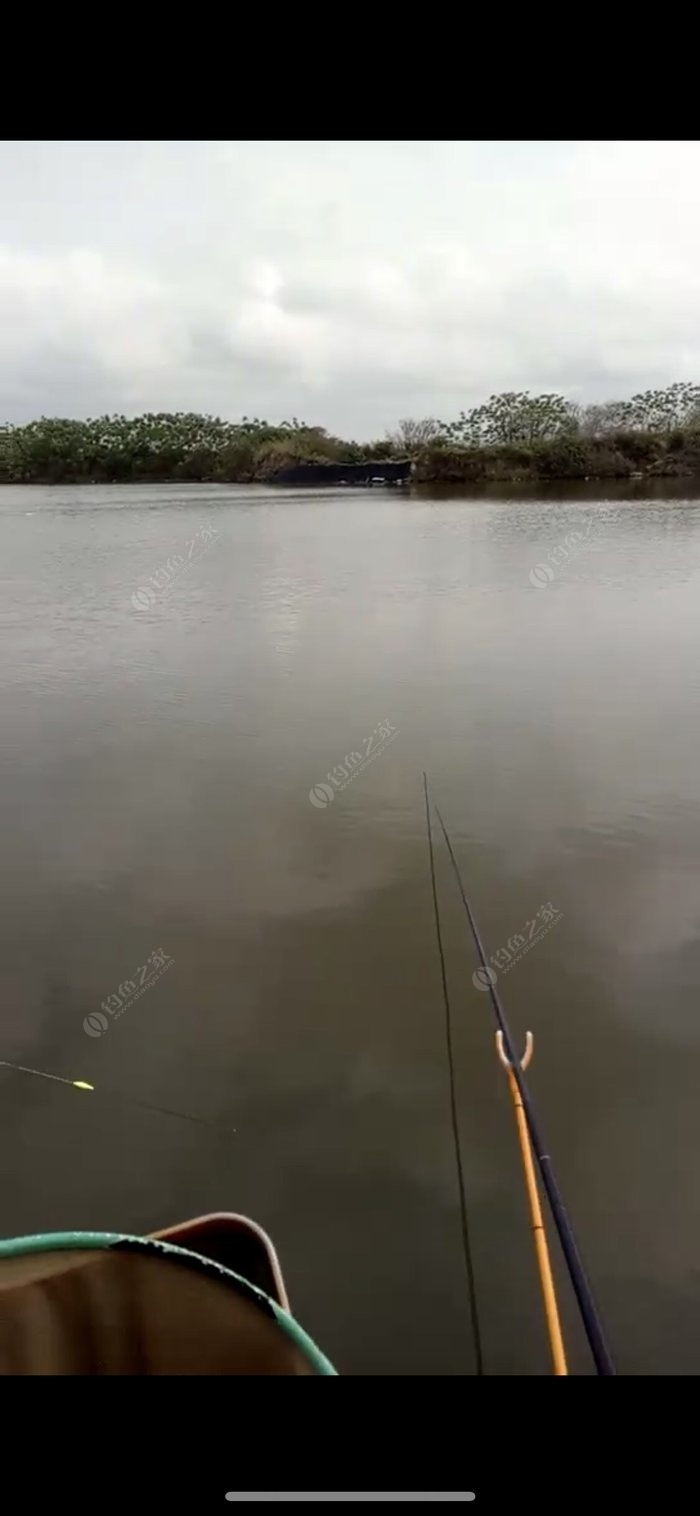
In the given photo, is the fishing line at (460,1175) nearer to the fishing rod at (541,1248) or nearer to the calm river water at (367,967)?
the calm river water at (367,967)

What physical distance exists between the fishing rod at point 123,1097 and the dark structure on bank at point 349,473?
47.9m

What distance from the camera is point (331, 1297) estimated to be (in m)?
2.06

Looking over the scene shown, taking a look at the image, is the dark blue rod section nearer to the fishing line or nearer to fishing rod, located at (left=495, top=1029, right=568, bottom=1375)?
fishing rod, located at (left=495, top=1029, right=568, bottom=1375)

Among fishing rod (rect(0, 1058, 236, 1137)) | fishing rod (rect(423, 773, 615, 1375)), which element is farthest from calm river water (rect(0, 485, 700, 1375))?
fishing rod (rect(423, 773, 615, 1375))

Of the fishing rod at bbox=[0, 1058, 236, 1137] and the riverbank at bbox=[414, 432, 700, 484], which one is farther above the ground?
the riverbank at bbox=[414, 432, 700, 484]

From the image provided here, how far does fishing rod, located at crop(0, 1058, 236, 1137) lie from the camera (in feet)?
8.46

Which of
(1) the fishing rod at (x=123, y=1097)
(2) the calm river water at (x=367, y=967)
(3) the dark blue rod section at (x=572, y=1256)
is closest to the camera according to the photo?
(3) the dark blue rod section at (x=572, y=1256)

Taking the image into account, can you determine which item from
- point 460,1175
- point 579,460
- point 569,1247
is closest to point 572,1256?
point 569,1247

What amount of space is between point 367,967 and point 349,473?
173ft

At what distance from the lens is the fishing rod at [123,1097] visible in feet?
8.46

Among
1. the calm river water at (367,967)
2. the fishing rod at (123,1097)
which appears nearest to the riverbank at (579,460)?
the calm river water at (367,967)

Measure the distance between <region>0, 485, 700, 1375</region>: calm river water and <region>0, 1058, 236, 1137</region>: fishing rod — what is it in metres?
0.02

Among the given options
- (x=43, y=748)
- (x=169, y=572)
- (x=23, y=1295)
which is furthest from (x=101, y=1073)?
(x=169, y=572)
